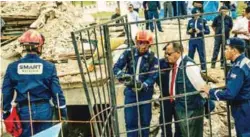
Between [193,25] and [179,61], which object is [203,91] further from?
[193,25]

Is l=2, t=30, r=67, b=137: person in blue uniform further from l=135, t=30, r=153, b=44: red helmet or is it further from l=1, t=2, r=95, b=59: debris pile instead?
l=1, t=2, r=95, b=59: debris pile

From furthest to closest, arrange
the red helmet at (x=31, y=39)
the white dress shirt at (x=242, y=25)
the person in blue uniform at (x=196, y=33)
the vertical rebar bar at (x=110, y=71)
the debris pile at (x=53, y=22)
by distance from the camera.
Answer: the debris pile at (x=53, y=22) < the white dress shirt at (x=242, y=25) < the person in blue uniform at (x=196, y=33) < the red helmet at (x=31, y=39) < the vertical rebar bar at (x=110, y=71)

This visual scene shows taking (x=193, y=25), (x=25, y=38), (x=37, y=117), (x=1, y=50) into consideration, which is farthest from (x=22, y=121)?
(x=1, y=50)

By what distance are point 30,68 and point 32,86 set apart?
204 millimetres

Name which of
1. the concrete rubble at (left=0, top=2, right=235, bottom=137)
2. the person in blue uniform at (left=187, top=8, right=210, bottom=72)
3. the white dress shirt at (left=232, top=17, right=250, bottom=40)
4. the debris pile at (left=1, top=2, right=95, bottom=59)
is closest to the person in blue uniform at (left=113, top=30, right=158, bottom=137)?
the concrete rubble at (left=0, top=2, right=235, bottom=137)

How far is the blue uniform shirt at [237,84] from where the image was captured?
5359 mm

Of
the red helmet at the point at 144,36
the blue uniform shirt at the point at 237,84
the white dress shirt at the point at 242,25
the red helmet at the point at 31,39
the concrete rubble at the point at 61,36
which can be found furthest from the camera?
the white dress shirt at the point at 242,25

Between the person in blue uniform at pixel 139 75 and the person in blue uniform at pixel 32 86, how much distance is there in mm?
858

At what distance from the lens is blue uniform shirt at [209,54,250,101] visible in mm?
5359

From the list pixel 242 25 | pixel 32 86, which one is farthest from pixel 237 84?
pixel 242 25

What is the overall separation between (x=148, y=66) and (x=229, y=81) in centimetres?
121

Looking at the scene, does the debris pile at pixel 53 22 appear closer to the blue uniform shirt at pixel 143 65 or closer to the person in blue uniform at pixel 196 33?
the person in blue uniform at pixel 196 33

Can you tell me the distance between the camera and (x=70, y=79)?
8898 millimetres

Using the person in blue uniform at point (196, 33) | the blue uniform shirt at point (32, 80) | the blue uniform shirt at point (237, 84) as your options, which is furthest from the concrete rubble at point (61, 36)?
the blue uniform shirt at point (32, 80)
